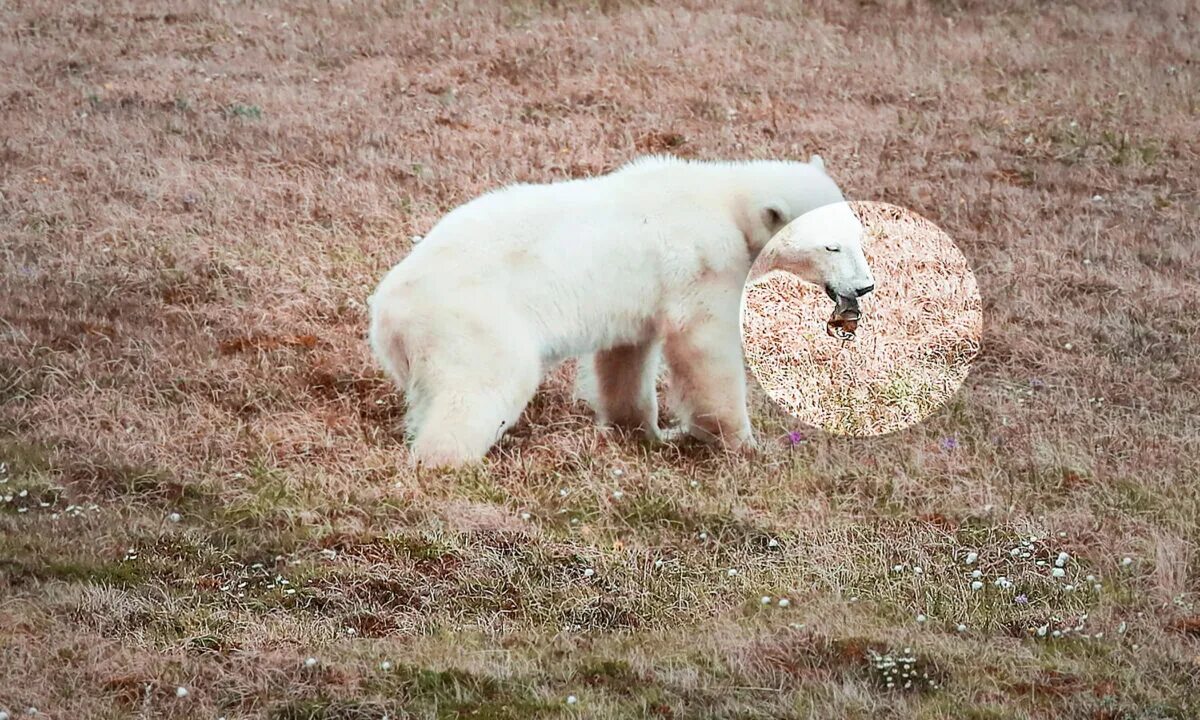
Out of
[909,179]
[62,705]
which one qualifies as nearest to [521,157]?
[909,179]

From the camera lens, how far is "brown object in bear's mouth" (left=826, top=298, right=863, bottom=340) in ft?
25.1

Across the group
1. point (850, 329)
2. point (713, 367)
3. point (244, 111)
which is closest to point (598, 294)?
point (713, 367)

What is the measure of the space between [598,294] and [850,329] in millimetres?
1721

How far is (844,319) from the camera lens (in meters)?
7.87

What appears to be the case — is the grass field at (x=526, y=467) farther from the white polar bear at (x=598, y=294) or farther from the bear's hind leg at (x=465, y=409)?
the white polar bear at (x=598, y=294)

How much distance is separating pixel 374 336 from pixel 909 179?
776 centimetres

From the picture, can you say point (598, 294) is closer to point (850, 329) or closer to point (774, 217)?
point (774, 217)

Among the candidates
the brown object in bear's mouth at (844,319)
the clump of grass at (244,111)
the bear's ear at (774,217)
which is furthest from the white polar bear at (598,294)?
the clump of grass at (244,111)

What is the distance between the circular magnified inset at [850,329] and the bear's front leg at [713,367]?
0.15 metres

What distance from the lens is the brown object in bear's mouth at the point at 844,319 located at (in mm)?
7648

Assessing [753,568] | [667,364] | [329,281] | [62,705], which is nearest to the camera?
[62,705]

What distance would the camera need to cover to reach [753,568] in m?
6.21

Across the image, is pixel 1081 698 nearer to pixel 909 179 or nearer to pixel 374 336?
pixel 374 336

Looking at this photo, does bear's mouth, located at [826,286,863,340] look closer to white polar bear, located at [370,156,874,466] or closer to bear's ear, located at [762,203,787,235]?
white polar bear, located at [370,156,874,466]
